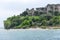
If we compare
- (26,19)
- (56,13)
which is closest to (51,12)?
(56,13)

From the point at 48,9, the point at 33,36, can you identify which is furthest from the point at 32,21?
the point at 33,36

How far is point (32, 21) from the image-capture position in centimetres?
11919

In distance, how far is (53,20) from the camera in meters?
113

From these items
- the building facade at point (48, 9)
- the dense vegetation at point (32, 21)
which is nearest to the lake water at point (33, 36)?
the dense vegetation at point (32, 21)

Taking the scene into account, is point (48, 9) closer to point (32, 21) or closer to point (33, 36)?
point (32, 21)

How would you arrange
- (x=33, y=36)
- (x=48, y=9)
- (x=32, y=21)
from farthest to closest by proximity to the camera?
(x=48, y=9) < (x=32, y=21) < (x=33, y=36)

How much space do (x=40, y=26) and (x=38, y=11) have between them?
1695cm

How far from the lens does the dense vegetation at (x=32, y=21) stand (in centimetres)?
11175

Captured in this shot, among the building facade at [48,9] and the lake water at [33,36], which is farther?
the building facade at [48,9]

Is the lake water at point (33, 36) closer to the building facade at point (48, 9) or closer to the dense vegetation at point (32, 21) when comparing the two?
the dense vegetation at point (32, 21)

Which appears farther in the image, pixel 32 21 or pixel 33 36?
pixel 32 21

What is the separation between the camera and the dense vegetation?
367 ft

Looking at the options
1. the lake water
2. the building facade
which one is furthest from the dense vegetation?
the lake water

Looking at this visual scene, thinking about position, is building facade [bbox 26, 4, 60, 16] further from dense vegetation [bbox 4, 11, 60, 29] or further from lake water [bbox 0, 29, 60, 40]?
lake water [bbox 0, 29, 60, 40]
